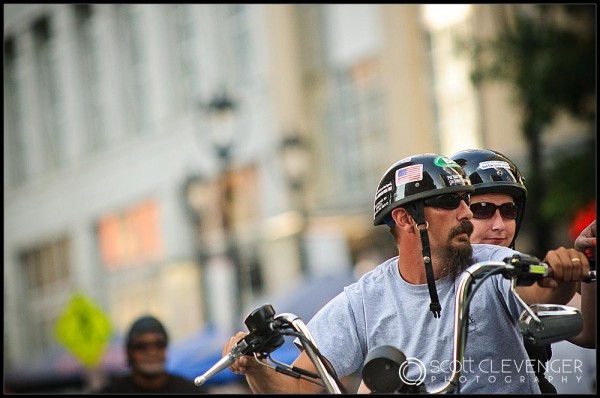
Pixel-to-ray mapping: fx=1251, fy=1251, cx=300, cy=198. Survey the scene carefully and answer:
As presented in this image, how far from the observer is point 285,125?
91.8ft

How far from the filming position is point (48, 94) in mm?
42062

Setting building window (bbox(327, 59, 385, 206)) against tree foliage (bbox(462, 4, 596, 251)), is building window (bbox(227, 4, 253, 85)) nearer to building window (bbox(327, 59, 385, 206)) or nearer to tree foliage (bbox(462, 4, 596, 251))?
building window (bbox(327, 59, 385, 206))

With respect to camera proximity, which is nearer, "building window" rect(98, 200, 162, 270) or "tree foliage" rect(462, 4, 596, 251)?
"tree foliage" rect(462, 4, 596, 251)

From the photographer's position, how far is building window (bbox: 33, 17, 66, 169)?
136 feet

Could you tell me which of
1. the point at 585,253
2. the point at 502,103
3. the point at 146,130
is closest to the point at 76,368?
the point at 502,103

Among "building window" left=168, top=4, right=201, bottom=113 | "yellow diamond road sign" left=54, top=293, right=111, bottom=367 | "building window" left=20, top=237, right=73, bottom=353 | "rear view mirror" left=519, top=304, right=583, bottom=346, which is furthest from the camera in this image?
"building window" left=20, top=237, right=73, bottom=353

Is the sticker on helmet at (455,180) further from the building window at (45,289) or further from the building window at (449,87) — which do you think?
the building window at (45,289)

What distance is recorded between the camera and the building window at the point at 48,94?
136ft

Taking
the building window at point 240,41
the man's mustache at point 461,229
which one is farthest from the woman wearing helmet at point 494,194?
the building window at point 240,41

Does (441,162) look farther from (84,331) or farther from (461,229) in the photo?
(84,331)

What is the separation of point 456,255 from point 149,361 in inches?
143

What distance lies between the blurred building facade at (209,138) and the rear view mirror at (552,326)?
13596 millimetres

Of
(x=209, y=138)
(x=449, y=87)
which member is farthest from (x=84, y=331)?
(x=209, y=138)

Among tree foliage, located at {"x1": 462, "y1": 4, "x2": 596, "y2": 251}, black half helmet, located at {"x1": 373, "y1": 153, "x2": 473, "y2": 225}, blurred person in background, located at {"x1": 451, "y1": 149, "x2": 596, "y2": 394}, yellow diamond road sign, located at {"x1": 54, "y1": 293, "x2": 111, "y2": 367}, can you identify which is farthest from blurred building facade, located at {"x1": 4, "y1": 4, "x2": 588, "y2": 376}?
black half helmet, located at {"x1": 373, "y1": 153, "x2": 473, "y2": 225}
